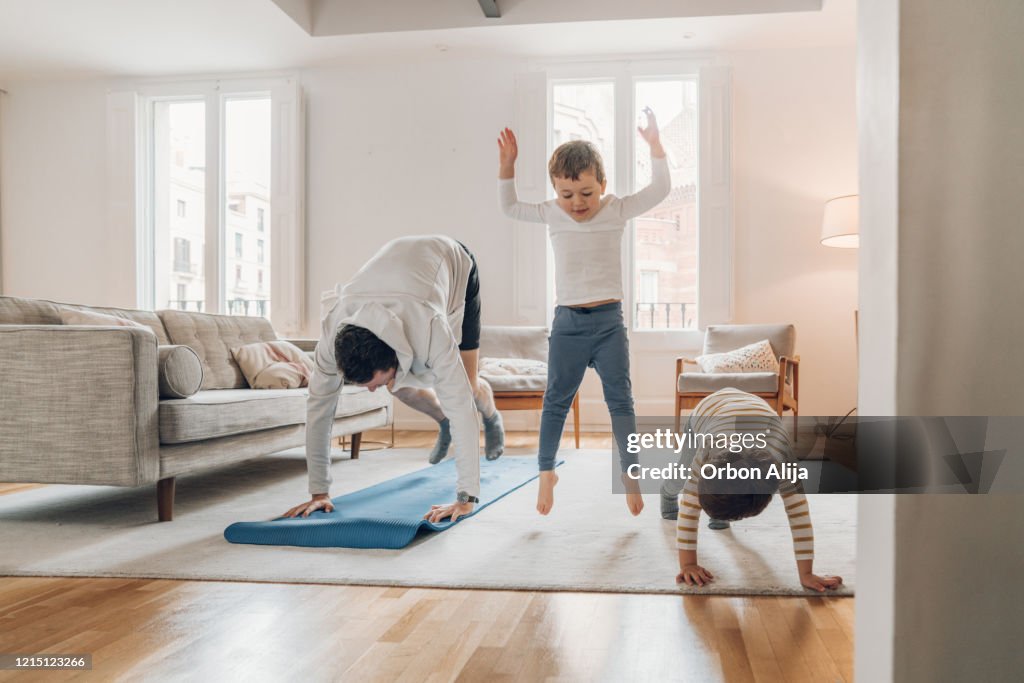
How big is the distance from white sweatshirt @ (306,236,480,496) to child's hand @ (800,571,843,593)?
0.94 m

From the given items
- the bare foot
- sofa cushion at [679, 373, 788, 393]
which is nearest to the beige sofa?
the bare foot

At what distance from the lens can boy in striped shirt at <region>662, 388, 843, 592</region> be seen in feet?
5.09

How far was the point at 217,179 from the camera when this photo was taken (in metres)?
6.15

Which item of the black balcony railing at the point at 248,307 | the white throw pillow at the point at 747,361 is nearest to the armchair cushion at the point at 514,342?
the white throw pillow at the point at 747,361

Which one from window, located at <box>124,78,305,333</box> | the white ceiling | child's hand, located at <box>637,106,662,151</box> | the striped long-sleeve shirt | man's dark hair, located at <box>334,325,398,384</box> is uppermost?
the white ceiling

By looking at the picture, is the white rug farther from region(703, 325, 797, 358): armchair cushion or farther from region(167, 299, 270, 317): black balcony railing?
region(167, 299, 270, 317): black balcony railing

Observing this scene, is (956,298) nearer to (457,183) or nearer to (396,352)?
(396,352)

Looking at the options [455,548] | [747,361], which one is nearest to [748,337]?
[747,361]

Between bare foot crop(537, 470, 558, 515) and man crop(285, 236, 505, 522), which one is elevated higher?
man crop(285, 236, 505, 522)

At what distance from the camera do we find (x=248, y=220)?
627cm

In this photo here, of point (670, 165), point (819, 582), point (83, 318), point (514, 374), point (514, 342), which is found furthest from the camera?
point (670, 165)

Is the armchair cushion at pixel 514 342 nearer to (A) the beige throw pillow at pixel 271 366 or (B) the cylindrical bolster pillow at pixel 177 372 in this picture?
(A) the beige throw pillow at pixel 271 366

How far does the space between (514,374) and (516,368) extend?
0.33ft

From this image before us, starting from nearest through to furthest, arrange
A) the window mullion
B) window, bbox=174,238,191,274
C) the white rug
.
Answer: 1. the white rug
2. the window mullion
3. window, bbox=174,238,191,274
